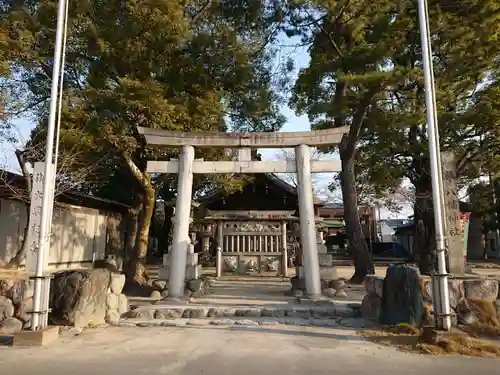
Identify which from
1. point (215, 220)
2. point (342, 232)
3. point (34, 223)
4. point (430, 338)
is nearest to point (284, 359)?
point (430, 338)

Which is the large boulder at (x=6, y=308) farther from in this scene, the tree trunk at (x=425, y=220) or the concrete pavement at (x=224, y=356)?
the tree trunk at (x=425, y=220)

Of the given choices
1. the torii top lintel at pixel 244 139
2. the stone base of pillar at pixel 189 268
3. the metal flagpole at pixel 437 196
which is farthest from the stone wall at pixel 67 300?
the metal flagpole at pixel 437 196

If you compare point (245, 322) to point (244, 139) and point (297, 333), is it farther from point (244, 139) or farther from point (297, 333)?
point (244, 139)

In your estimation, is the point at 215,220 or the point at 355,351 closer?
the point at 355,351

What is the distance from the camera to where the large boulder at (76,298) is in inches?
326

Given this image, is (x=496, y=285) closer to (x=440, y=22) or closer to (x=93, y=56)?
(x=440, y=22)

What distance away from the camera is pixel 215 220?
19703 mm

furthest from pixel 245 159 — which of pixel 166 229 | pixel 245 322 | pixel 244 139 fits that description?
pixel 166 229

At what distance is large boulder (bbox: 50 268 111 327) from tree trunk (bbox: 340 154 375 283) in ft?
33.5

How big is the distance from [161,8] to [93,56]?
2.71m

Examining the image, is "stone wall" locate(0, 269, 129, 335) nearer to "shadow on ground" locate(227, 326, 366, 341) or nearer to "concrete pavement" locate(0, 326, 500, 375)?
"concrete pavement" locate(0, 326, 500, 375)

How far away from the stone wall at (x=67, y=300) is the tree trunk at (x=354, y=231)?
9760 mm

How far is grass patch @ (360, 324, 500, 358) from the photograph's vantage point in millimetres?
6432

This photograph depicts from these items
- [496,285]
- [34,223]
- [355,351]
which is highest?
[34,223]
